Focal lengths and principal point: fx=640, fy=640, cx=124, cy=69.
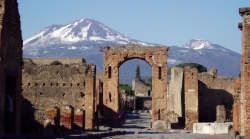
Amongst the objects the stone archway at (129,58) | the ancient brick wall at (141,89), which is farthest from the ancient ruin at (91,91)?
the ancient brick wall at (141,89)

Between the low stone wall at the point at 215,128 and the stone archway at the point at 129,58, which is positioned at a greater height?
the stone archway at the point at 129,58

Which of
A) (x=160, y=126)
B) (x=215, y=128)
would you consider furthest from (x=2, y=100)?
(x=160, y=126)

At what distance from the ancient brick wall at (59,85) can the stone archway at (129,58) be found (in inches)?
363

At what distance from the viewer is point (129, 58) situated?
42.7 meters

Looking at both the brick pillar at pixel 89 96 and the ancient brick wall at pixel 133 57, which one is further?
the ancient brick wall at pixel 133 57

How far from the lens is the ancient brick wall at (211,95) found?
1451 inches

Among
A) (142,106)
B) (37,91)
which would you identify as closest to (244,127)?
(37,91)

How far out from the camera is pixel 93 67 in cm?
3244

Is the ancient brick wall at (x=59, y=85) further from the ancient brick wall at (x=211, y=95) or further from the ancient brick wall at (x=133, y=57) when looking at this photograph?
the ancient brick wall at (x=133, y=57)

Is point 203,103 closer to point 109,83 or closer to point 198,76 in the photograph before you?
point 198,76

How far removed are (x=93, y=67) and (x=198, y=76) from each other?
7453 millimetres

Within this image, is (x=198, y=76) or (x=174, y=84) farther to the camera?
(x=174, y=84)

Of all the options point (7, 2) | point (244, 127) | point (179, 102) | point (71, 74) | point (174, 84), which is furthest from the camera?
point (174, 84)

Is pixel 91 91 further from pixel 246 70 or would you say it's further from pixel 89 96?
pixel 246 70
